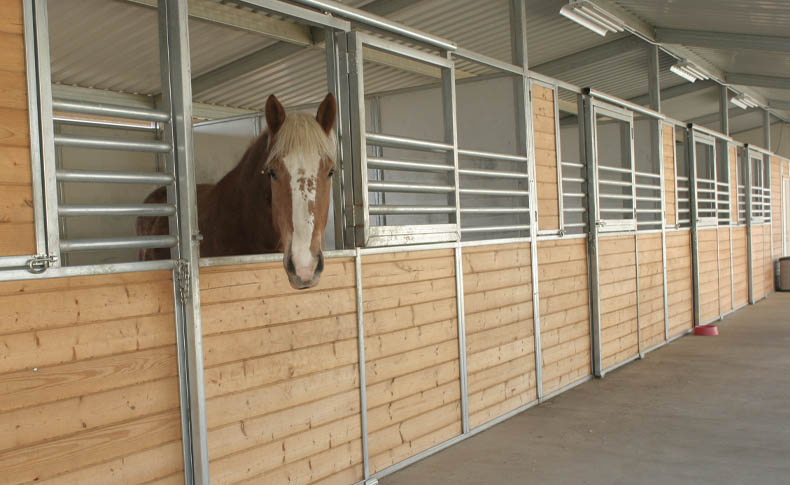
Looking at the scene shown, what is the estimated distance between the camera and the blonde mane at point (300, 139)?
202 centimetres

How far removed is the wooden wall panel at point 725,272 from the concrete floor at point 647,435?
2826mm

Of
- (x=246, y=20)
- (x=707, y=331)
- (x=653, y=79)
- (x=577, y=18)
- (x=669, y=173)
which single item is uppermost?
(x=246, y=20)

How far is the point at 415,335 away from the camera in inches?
116

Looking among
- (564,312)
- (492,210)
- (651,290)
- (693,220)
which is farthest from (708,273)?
(492,210)

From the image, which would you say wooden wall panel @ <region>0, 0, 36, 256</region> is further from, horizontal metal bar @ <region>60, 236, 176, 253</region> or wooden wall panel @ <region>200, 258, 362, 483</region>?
wooden wall panel @ <region>200, 258, 362, 483</region>

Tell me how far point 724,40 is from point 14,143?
6921 mm

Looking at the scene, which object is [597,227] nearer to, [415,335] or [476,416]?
[476,416]

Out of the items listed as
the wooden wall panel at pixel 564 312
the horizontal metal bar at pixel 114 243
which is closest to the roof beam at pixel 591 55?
the wooden wall panel at pixel 564 312

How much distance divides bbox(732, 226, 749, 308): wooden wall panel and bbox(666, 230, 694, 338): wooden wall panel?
200cm

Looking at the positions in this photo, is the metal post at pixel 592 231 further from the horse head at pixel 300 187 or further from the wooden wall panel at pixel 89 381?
the wooden wall panel at pixel 89 381

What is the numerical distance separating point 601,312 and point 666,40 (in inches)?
150

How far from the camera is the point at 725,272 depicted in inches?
306

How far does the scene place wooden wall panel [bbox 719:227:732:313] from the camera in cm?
757

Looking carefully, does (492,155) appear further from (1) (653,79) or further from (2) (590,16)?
(1) (653,79)
